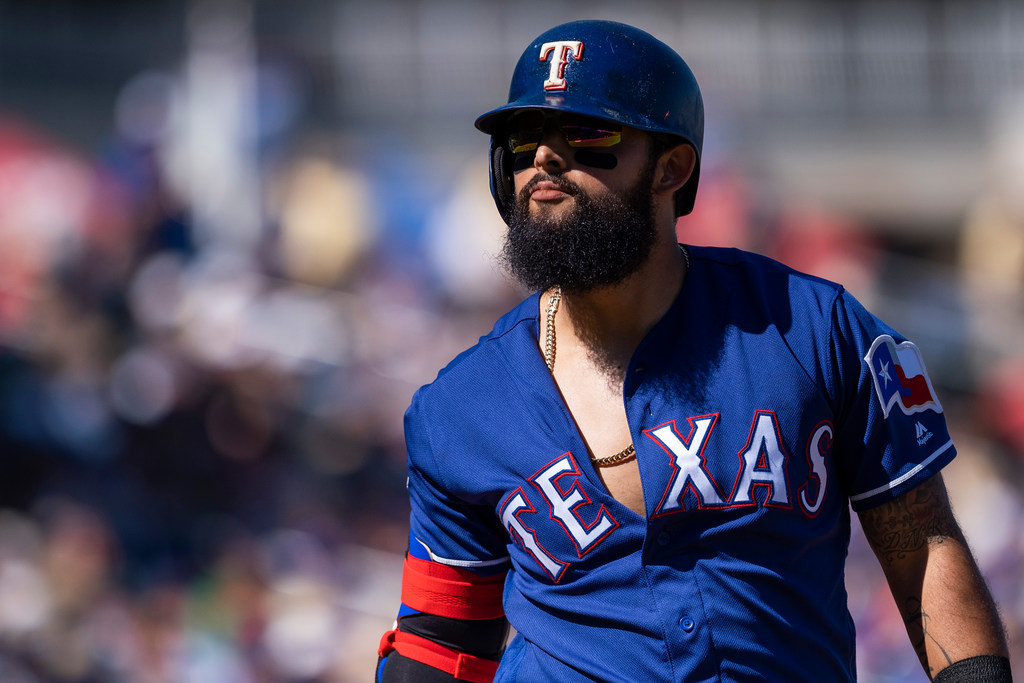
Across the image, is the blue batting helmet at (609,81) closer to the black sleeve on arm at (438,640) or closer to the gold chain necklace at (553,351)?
the gold chain necklace at (553,351)

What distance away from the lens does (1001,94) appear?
1353 cm

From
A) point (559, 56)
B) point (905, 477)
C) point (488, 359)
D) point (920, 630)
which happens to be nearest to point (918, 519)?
point (905, 477)

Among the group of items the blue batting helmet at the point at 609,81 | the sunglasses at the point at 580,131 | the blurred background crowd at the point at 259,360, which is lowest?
the blurred background crowd at the point at 259,360

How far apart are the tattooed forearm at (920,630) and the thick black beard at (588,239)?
2.82ft

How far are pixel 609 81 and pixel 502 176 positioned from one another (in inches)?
14.3

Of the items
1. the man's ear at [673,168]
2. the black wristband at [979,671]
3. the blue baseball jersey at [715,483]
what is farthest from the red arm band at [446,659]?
the man's ear at [673,168]

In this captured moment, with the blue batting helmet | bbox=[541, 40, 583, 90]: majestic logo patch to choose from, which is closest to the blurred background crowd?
the blue batting helmet

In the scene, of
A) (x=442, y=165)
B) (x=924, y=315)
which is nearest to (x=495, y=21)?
(x=442, y=165)

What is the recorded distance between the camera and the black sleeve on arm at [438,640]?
2.53m

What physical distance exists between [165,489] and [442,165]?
19.4 feet

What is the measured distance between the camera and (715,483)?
215cm

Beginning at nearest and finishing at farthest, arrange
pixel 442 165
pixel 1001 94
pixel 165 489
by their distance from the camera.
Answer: pixel 165 489 < pixel 442 165 < pixel 1001 94

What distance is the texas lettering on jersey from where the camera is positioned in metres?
2.14

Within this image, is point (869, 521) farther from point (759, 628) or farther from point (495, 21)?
point (495, 21)
